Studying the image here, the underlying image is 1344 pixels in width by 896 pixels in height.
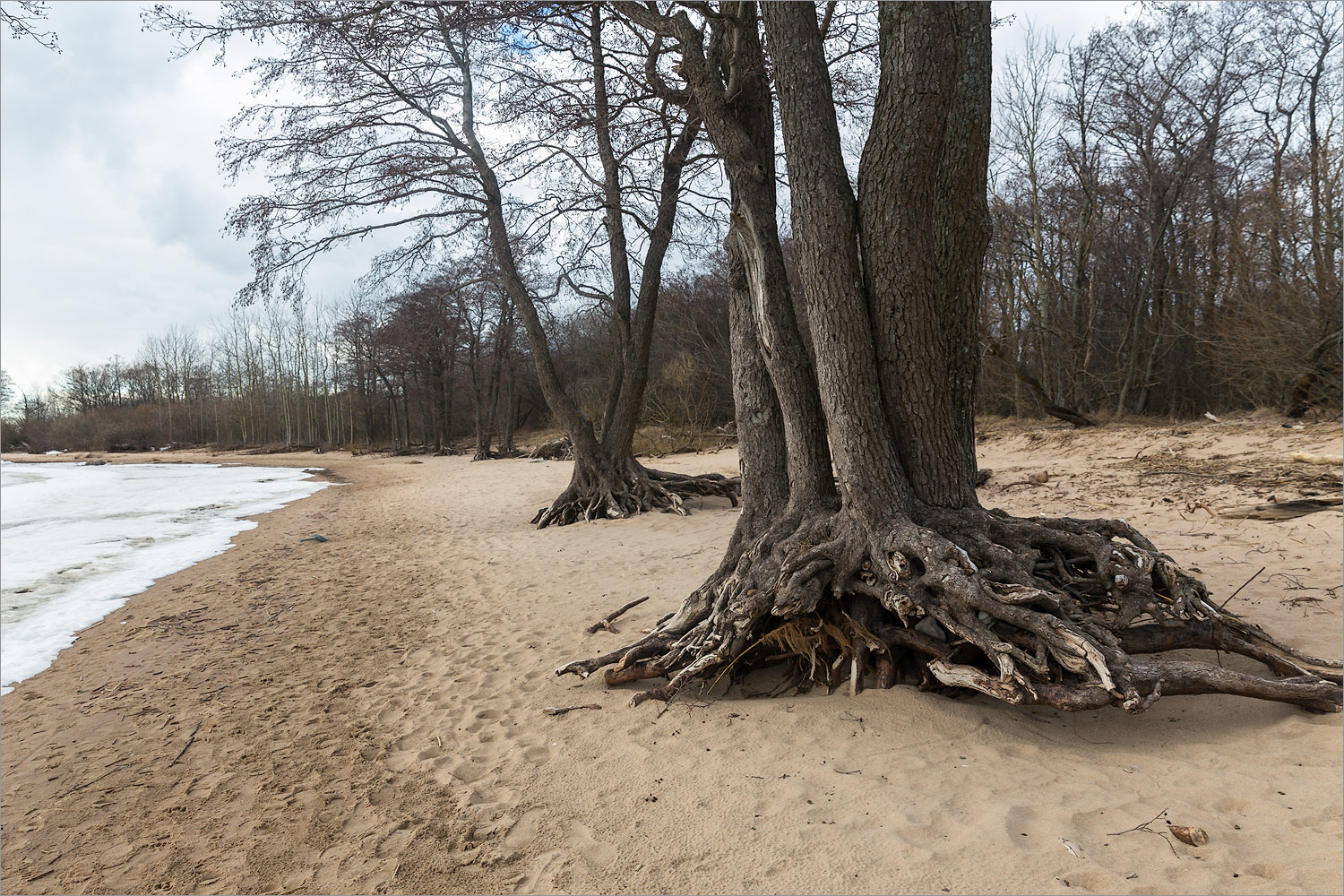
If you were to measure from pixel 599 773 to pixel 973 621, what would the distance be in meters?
2.07

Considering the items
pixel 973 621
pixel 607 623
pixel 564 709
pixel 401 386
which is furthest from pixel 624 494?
pixel 401 386

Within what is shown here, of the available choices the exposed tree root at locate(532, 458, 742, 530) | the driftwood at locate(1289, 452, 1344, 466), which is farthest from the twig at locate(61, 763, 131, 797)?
the driftwood at locate(1289, 452, 1344, 466)

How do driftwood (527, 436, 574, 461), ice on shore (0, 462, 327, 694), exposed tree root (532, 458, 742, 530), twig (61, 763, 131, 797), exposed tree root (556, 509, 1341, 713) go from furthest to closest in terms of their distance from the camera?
driftwood (527, 436, 574, 461)
exposed tree root (532, 458, 742, 530)
ice on shore (0, 462, 327, 694)
twig (61, 763, 131, 797)
exposed tree root (556, 509, 1341, 713)

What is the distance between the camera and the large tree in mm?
3676

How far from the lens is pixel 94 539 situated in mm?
11867

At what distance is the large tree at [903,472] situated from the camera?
3676 mm

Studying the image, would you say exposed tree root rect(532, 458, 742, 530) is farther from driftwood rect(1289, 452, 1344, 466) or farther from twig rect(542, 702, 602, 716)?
driftwood rect(1289, 452, 1344, 466)

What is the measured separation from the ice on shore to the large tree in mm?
6062

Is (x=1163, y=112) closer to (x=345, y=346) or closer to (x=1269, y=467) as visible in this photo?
(x=1269, y=467)

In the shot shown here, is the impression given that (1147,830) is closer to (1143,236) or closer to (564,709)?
(564,709)

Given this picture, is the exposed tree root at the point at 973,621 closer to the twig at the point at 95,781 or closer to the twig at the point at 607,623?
the twig at the point at 607,623

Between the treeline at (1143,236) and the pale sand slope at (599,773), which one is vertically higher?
the treeline at (1143,236)

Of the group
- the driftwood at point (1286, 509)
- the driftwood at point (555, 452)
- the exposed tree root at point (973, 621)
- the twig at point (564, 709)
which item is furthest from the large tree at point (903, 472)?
the driftwood at point (555, 452)

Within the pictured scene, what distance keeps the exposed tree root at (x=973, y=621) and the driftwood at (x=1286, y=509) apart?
123 inches
